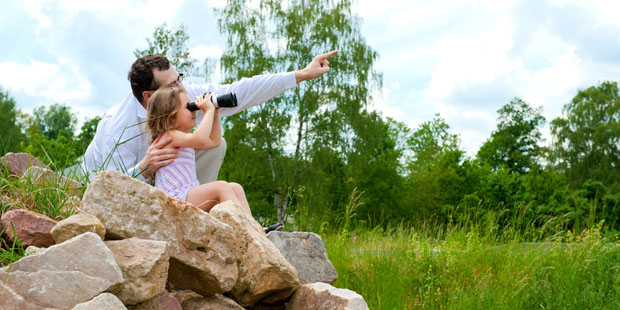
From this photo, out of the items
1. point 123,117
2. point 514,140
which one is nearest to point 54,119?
point 514,140

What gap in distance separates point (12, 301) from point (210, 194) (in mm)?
1613

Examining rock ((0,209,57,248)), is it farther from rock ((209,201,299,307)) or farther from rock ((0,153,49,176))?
rock ((0,153,49,176))

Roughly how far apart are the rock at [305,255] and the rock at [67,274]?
5.41 feet

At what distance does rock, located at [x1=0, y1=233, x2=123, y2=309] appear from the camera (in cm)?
212

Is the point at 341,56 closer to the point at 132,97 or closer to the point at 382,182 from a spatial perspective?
the point at 382,182

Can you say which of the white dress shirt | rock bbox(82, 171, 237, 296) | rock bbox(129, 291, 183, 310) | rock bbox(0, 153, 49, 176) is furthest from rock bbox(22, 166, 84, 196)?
the white dress shirt

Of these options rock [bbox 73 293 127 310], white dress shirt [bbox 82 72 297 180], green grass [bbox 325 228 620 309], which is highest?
white dress shirt [bbox 82 72 297 180]

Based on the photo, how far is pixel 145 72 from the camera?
4.54 metres

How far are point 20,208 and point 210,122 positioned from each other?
1.35 meters

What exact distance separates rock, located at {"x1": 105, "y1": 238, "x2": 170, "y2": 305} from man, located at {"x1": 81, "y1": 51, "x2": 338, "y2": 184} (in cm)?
180

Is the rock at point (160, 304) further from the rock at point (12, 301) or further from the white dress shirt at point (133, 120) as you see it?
the white dress shirt at point (133, 120)

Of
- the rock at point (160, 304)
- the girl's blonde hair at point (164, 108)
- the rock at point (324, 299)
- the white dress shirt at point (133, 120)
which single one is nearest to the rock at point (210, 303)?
→ the rock at point (160, 304)

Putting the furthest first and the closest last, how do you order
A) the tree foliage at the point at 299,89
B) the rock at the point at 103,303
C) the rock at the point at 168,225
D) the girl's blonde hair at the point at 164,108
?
the tree foliage at the point at 299,89, the girl's blonde hair at the point at 164,108, the rock at the point at 168,225, the rock at the point at 103,303

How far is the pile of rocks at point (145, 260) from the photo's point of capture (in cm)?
214
